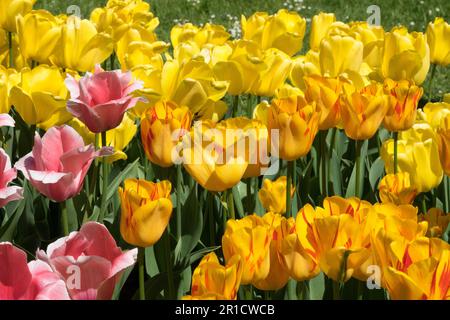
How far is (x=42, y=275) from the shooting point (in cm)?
152

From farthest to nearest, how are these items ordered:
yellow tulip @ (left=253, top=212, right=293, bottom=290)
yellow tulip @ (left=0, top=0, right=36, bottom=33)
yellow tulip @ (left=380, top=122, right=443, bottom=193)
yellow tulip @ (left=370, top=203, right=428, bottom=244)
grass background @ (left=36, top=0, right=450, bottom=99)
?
grass background @ (left=36, top=0, right=450, bottom=99)
yellow tulip @ (left=0, top=0, right=36, bottom=33)
yellow tulip @ (left=380, top=122, right=443, bottom=193)
yellow tulip @ (left=253, top=212, right=293, bottom=290)
yellow tulip @ (left=370, top=203, right=428, bottom=244)

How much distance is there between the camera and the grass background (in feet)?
23.7

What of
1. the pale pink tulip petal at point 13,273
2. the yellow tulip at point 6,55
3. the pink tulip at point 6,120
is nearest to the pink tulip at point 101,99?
the pink tulip at point 6,120

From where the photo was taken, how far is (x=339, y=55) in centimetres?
273

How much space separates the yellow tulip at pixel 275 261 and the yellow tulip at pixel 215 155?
19 centimetres

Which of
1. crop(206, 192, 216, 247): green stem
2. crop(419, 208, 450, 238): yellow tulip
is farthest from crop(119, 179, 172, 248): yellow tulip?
crop(419, 208, 450, 238): yellow tulip

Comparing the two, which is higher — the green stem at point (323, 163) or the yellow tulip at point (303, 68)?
the yellow tulip at point (303, 68)

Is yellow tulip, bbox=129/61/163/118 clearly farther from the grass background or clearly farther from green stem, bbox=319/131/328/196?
the grass background

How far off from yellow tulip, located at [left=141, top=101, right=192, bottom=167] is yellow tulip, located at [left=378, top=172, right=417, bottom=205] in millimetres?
493

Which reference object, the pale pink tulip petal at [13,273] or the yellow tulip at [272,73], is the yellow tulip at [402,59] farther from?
the pale pink tulip petal at [13,273]

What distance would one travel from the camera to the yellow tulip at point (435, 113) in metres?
2.60

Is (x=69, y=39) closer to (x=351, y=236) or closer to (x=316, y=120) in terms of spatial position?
(x=316, y=120)

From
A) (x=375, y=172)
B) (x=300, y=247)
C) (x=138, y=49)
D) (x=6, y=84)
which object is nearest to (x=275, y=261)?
(x=300, y=247)
